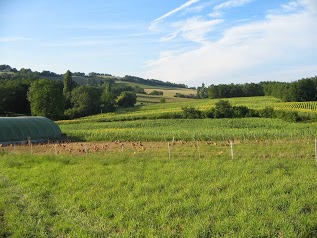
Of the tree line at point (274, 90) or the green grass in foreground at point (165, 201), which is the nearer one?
the green grass in foreground at point (165, 201)

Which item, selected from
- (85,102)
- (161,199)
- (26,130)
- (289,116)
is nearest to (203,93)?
(85,102)

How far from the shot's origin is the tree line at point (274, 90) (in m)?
77.3

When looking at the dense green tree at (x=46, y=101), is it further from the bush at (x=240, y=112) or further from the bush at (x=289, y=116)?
the bush at (x=289, y=116)

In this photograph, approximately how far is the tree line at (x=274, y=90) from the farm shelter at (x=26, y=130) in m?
56.5

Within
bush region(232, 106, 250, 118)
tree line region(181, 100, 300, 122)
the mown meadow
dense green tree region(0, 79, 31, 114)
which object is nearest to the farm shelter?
the mown meadow

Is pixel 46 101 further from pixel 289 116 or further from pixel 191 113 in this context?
pixel 289 116

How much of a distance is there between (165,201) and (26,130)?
1071 inches

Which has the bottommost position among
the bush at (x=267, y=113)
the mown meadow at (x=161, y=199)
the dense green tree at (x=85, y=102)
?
the mown meadow at (x=161, y=199)

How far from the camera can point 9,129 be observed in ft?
107

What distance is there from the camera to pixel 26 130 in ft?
111

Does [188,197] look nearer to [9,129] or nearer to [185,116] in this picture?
[9,129]

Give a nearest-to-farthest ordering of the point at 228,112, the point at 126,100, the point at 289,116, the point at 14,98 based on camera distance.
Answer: the point at 289,116 < the point at 228,112 < the point at 14,98 < the point at 126,100

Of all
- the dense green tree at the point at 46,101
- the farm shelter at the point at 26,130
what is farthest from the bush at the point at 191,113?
the farm shelter at the point at 26,130

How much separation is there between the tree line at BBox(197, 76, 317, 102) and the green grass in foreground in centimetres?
6731
